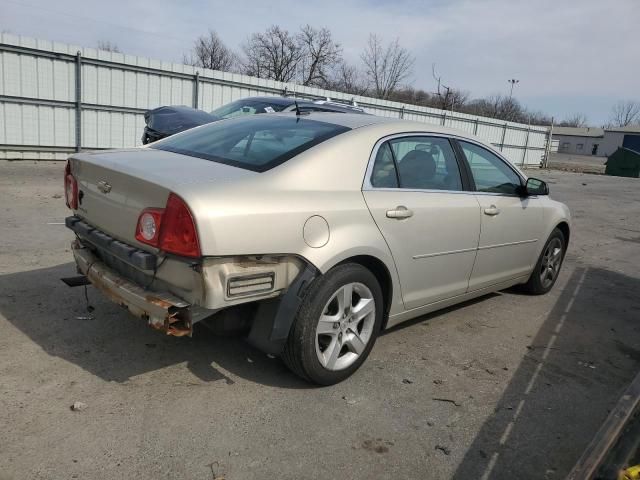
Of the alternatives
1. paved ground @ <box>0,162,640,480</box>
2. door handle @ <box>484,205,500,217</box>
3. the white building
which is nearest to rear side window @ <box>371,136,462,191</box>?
door handle @ <box>484,205,500,217</box>

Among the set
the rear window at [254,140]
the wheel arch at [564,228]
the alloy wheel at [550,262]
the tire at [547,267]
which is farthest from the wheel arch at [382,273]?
the wheel arch at [564,228]

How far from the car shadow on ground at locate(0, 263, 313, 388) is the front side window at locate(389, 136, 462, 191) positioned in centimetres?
153

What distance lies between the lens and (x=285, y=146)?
3.26 meters

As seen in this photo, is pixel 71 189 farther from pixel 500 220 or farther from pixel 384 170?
pixel 500 220

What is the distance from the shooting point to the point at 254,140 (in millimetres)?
3486

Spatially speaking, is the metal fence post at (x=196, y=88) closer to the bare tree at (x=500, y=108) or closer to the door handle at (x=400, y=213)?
the door handle at (x=400, y=213)

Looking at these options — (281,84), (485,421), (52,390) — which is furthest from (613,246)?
(281,84)

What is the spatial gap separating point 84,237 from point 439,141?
2563 mm

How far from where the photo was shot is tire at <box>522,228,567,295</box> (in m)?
5.25

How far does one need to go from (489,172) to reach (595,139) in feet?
338

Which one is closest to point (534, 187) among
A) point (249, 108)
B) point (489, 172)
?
point (489, 172)

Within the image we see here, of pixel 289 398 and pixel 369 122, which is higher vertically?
pixel 369 122

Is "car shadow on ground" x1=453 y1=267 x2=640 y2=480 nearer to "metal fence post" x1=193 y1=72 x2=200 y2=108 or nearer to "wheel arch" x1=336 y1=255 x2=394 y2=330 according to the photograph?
"wheel arch" x1=336 y1=255 x2=394 y2=330

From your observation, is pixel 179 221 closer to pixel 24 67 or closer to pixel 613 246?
pixel 613 246
